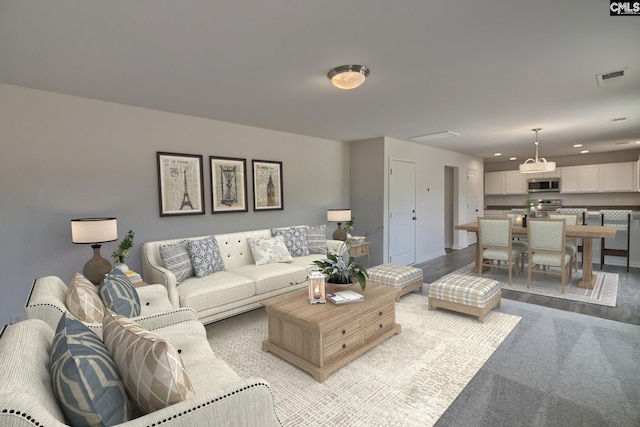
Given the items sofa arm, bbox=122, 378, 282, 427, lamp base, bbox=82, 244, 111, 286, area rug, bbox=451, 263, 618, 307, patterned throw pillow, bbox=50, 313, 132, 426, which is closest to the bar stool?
area rug, bbox=451, 263, 618, 307

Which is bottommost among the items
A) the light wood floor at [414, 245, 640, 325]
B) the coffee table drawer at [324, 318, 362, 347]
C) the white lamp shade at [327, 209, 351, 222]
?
the light wood floor at [414, 245, 640, 325]

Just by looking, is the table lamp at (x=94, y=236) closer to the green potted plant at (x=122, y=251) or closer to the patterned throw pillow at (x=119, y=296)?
the green potted plant at (x=122, y=251)

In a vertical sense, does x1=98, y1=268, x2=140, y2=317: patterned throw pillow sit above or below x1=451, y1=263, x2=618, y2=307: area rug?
above

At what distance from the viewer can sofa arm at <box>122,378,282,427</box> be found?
0.94 meters

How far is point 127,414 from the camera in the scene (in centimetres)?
99

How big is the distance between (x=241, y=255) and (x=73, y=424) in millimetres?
3102

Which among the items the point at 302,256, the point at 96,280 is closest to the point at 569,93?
the point at 302,256

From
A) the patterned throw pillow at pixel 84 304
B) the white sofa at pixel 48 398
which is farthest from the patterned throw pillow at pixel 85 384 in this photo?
the patterned throw pillow at pixel 84 304

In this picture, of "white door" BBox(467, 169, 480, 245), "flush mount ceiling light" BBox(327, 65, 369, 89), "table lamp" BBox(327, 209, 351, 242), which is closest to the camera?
"flush mount ceiling light" BBox(327, 65, 369, 89)

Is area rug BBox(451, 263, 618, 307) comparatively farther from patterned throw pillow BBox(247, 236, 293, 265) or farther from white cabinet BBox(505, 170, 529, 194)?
white cabinet BBox(505, 170, 529, 194)

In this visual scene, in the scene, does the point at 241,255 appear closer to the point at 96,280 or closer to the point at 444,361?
the point at 96,280

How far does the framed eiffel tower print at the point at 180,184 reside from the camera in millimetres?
3615

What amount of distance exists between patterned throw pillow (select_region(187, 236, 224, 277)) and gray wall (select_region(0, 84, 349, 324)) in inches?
19.5

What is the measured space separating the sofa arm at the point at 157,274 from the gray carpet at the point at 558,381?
2.40 metres
